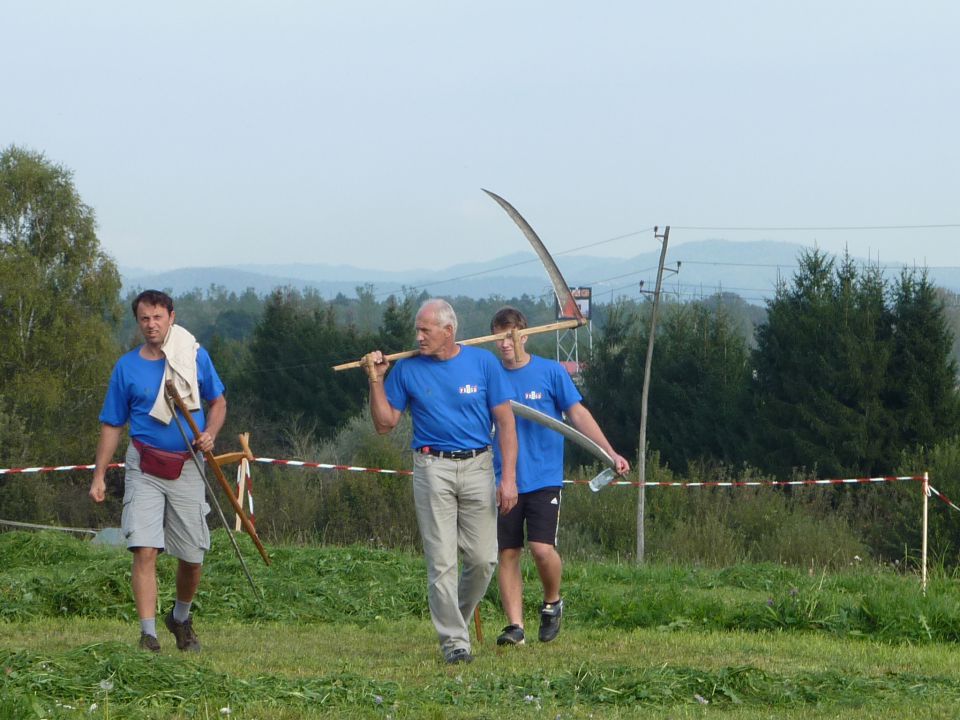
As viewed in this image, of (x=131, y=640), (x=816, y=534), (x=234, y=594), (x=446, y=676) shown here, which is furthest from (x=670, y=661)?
(x=816, y=534)

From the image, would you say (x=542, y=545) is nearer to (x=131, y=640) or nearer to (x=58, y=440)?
(x=131, y=640)

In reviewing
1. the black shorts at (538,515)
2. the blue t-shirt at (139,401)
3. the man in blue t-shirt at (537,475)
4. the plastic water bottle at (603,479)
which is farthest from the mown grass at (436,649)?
the blue t-shirt at (139,401)

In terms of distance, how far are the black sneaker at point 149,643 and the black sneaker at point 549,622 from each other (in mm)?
2142

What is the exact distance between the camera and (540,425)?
7.95 meters

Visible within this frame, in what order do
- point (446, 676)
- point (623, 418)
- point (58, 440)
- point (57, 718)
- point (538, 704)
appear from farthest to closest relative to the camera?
point (623, 418) → point (58, 440) → point (446, 676) → point (538, 704) → point (57, 718)

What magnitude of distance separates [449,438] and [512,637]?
1.26 m

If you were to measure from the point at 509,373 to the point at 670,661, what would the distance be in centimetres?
211

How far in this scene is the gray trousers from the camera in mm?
7145

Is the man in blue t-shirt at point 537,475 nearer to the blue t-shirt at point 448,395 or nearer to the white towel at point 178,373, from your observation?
the blue t-shirt at point 448,395

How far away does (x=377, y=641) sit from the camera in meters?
8.27

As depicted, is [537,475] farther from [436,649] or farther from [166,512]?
[166,512]

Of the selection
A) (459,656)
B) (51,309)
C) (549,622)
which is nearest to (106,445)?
(459,656)

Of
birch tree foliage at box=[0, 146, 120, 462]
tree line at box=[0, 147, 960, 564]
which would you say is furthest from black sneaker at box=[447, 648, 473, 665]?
birch tree foliage at box=[0, 146, 120, 462]

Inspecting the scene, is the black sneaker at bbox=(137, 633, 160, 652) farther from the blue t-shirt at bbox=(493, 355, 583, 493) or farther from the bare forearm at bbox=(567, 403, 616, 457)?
the bare forearm at bbox=(567, 403, 616, 457)
